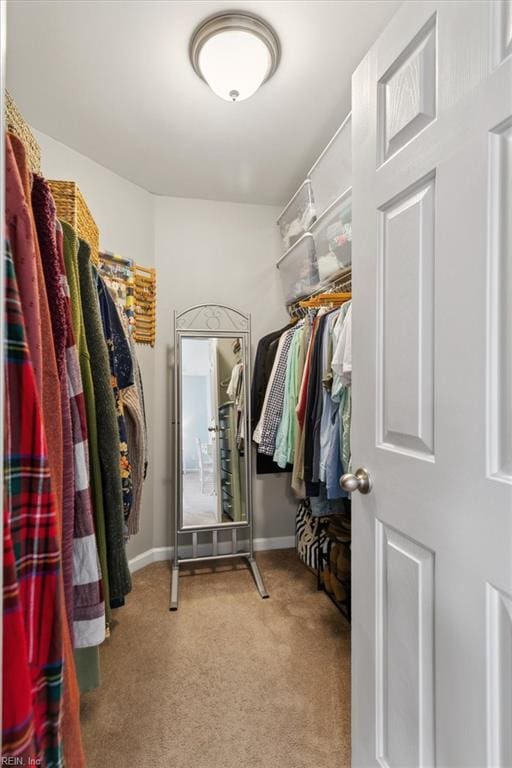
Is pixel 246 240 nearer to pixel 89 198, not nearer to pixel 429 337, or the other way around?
pixel 89 198

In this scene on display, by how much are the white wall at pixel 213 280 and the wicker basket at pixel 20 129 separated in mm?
1772

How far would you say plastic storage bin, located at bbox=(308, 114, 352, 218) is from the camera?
5.75ft

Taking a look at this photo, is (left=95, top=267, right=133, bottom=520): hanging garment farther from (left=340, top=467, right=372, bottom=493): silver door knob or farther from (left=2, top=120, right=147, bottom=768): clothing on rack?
(left=340, top=467, right=372, bottom=493): silver door knob

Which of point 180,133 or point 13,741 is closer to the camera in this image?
point 13,741

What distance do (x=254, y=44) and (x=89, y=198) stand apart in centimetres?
126

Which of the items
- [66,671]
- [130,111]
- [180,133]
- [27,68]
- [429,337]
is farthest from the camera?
[180,133]

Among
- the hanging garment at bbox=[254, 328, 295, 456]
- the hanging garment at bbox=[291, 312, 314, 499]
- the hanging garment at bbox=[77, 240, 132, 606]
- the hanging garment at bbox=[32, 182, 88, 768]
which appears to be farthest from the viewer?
the hanging garment at bbox=[254, 328, 295, 456]

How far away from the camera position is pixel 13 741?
0.42 metres

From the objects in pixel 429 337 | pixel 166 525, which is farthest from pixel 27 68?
pixel 166 525

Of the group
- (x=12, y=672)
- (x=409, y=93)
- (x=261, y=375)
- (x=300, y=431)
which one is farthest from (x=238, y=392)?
(x=12, y=672)

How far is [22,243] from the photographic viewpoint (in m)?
0.55

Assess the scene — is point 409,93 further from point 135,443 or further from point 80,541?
point 135,443

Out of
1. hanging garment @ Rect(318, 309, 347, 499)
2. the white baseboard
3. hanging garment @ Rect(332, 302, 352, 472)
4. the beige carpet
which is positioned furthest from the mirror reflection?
hanging garment @ Rect(332, 302, 352, 472)

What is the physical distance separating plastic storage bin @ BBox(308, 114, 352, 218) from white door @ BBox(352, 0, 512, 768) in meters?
0.77
